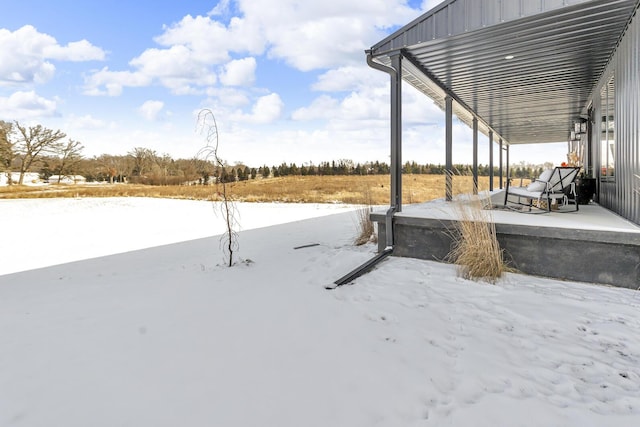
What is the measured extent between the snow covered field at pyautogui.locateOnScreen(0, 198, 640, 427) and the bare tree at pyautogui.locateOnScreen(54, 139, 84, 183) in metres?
20.8

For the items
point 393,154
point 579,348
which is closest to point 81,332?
point 579,348

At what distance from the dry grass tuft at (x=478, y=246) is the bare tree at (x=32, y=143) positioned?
23.4 meters

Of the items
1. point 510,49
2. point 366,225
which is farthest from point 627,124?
point 366,225

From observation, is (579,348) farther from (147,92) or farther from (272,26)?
(147,92)

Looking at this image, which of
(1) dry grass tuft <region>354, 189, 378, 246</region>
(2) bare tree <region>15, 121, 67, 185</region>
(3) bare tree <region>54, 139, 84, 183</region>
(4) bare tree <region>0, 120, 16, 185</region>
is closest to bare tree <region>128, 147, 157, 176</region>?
(3) bare tree <region>54, 139, 84, 183</region>

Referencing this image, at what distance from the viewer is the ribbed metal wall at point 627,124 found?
359 cm

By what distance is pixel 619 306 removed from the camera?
106 inches

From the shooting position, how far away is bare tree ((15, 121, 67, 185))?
1917cm

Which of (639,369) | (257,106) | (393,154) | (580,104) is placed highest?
(257,106)

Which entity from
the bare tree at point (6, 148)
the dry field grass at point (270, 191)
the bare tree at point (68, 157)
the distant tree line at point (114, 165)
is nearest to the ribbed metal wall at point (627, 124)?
the dry field grass at point (270, 191)

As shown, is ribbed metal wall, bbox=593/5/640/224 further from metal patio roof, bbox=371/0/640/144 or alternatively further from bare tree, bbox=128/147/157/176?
bare tree, bbox=128/147/157/176

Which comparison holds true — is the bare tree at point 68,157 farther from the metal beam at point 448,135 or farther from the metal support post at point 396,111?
the metal support post at point 396,111

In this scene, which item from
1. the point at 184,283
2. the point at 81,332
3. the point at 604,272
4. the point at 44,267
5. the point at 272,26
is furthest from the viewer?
the point at 272,26

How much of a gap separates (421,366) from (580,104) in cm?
797
